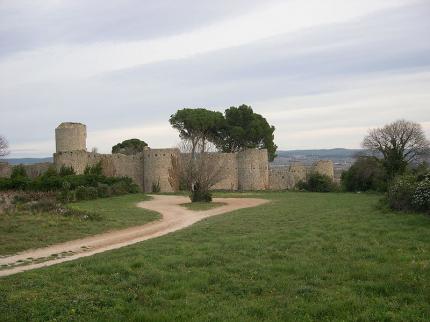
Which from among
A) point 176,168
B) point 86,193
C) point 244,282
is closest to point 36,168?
point 176,168

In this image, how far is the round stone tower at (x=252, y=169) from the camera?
37.6 metres

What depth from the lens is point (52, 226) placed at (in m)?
15.2

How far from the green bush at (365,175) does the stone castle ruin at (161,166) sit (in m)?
3.66

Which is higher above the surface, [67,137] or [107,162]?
[67,137]

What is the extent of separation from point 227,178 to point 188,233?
24.8 meters

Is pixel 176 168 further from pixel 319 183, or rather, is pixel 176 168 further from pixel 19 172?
pixel 19 172

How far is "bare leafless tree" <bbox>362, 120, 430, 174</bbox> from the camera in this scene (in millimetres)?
34219

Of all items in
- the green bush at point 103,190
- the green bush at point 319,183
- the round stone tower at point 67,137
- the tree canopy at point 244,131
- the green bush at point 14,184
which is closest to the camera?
the green bush at point 103,190

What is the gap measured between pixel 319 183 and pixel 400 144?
258 inches

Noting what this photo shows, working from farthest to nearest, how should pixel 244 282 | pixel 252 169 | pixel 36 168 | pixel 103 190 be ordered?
pixel 252 169 → pixel 36 168 → pixel 103 190 → pixel 244 282

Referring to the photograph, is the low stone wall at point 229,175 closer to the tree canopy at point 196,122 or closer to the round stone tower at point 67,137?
the tree canopy at point 196,122

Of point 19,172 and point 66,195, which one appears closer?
point 66,195

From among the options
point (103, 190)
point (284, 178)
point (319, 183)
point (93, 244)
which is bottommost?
point (93, 244)

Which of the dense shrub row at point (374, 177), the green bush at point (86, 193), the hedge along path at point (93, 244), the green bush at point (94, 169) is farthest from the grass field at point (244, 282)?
the green bush at point (94, 169)
